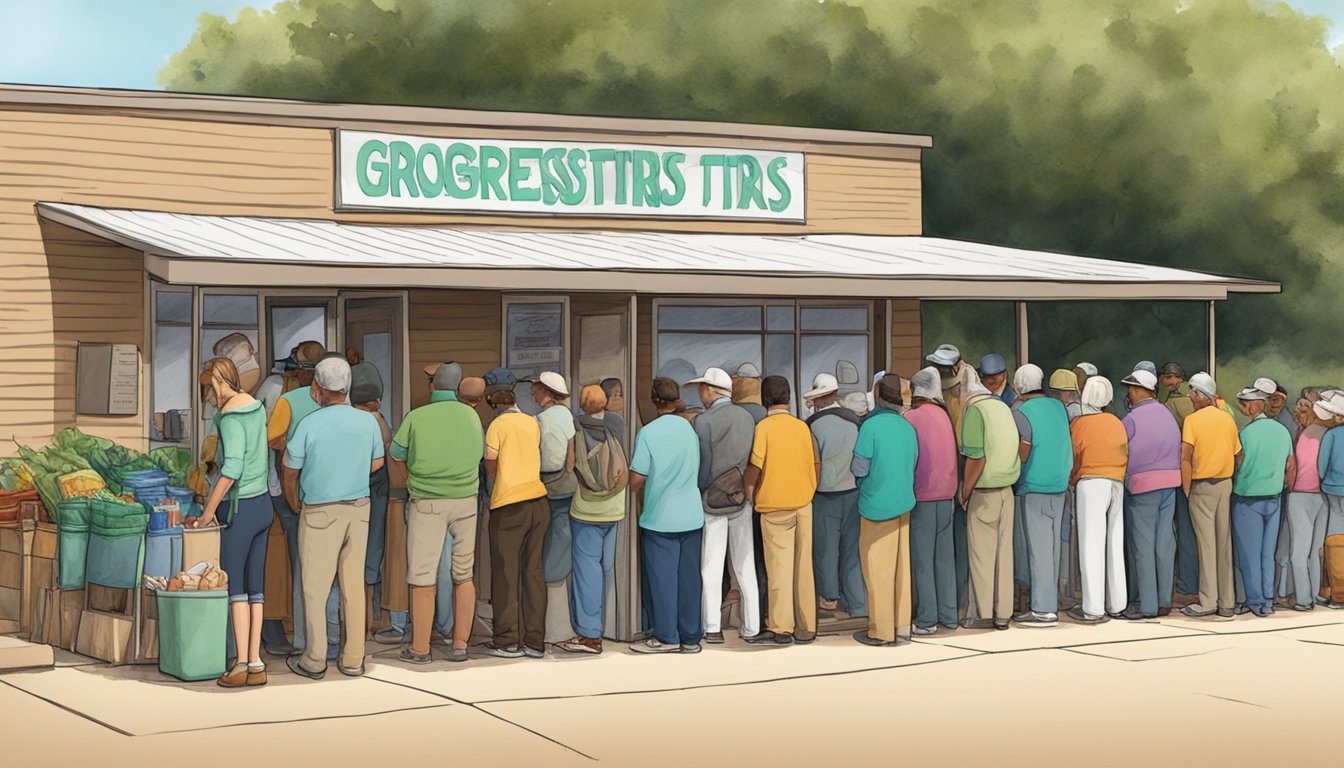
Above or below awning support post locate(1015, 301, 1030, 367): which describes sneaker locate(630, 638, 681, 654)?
below

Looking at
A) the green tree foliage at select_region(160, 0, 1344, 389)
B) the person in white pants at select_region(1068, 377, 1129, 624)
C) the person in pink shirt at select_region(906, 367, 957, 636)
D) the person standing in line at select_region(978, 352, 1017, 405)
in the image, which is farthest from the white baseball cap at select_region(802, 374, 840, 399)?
the green tree foliage at select_region(160, 0, 1344, 389)

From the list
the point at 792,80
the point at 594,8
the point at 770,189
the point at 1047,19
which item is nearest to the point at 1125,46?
the point at 1047,19

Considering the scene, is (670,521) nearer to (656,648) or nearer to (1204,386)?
(656,648)

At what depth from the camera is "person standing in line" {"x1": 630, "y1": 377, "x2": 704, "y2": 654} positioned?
37.8 ft

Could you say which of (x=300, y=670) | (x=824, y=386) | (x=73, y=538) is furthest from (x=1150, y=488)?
(x=73, y=538)

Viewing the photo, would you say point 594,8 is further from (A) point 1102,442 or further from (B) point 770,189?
(A) point 1102,442

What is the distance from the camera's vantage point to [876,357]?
15.7m

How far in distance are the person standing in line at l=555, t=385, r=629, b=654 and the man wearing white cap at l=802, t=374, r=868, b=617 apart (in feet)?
4.64

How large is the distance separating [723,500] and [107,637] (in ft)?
12.5

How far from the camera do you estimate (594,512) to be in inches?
451

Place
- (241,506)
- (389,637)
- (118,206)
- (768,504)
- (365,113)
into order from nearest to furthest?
(241,506), (768,504), (389,637), (118,206), (365,113)

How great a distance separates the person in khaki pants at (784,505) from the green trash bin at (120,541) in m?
3.70

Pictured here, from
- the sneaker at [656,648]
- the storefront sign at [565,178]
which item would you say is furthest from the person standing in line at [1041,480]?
the storefront sign at [565,178]

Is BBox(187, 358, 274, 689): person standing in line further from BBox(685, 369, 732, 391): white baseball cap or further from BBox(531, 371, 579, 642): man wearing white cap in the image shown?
BBox(685, 369, 732, 391): white baseball cap
